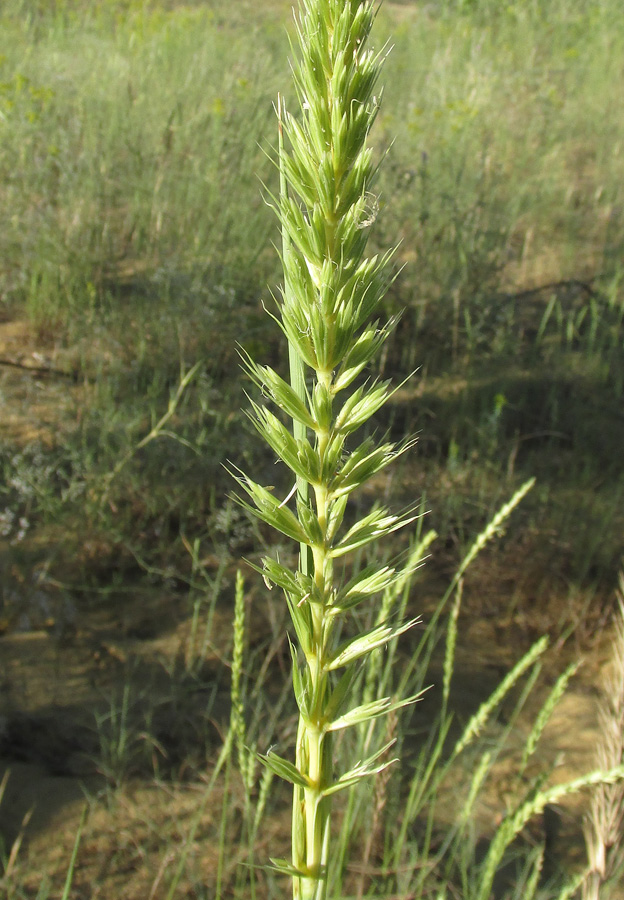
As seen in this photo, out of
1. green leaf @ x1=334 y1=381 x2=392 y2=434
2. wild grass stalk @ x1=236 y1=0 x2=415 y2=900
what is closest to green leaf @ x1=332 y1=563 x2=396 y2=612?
wild grass stalk @ x1=236 y1=0 x2=415 y2=900

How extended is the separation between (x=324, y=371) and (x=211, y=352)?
245 centimetres

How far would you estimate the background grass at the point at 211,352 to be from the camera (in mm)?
2350

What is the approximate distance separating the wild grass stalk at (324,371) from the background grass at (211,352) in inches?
Answer: 50.8

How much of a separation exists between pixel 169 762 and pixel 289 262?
1.86 meters

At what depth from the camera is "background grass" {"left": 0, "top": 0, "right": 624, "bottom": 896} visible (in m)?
2.35

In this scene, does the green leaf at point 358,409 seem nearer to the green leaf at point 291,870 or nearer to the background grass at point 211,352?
the green leaf at point 291,870

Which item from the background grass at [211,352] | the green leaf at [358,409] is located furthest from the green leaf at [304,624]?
the background grass at [211,352]

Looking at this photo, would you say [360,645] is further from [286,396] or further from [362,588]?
[286,396]

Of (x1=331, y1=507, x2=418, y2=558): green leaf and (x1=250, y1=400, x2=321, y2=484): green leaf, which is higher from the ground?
(x1=250, y1=400, x2=321, y2=484): green leaf

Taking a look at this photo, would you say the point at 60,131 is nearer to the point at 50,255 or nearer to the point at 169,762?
the point at 50,255

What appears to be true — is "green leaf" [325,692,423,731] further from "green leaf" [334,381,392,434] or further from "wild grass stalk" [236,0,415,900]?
"green leaf" [334,381,392,434]

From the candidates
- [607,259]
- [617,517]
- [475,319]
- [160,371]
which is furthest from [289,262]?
[607,259]

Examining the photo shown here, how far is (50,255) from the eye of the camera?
3043mm

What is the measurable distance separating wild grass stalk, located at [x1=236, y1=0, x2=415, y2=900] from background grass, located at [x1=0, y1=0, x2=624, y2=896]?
1.29 m
